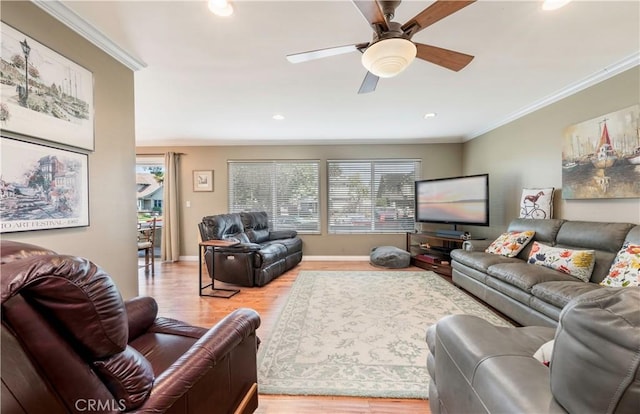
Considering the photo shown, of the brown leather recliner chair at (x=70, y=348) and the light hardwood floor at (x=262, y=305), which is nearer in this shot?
the brown leather recliner chair at (x=70, y=348)

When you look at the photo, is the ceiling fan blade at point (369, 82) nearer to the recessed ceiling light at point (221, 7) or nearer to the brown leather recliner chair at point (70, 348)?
the recessed ceiling light at point (221, 7)

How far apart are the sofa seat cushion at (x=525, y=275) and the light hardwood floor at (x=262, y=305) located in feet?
4.94

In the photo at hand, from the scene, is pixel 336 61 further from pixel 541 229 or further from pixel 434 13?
pixel 541 229

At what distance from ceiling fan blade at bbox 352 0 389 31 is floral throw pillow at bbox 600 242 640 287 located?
8.40 ft

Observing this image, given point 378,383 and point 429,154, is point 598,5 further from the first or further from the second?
point 429,154

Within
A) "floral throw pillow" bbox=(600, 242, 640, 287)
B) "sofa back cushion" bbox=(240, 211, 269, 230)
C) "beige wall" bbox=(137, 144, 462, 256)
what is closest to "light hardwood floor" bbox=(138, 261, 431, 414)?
"beige wall" bbox=(137, 144, 462, 256)

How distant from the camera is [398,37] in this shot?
5.01 ft

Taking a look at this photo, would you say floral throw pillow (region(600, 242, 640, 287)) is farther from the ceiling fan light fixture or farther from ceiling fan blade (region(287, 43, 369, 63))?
ceiling fan blade (region(287, 43, 369, 63))

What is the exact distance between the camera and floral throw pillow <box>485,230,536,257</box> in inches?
124

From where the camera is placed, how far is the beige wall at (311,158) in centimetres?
546

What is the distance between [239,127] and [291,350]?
3528mm

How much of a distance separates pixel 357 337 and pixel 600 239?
2417 mm

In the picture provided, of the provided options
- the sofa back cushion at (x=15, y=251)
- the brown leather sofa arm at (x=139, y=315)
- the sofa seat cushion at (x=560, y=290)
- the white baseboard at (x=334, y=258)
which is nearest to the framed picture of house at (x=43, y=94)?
the brown leather sofa arm at (x=139, y=315)

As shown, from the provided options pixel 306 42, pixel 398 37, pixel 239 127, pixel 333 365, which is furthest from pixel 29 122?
pixel 239 127
